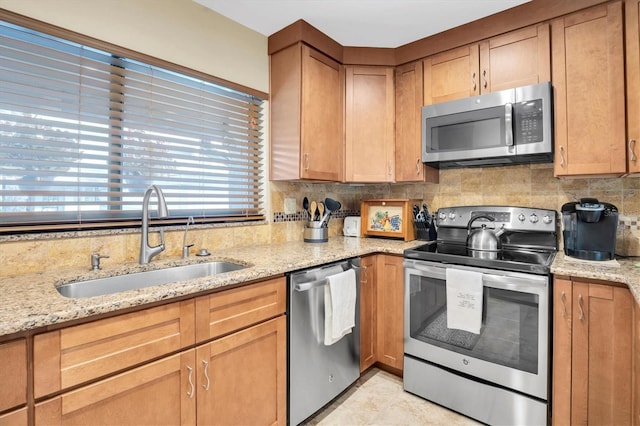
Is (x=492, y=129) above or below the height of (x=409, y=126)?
below

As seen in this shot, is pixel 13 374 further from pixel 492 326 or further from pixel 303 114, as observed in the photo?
pixel 492 326

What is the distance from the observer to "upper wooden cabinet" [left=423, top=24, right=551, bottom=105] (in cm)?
195

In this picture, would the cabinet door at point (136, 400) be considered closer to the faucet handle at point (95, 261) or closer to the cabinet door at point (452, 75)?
the faucet handle at point (95, 261)

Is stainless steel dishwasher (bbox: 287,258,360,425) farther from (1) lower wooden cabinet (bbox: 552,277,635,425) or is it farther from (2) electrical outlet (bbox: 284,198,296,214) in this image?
(1) lower wooden cabinet (bbox: 552,277,635,425)

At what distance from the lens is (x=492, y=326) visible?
70.0 inches

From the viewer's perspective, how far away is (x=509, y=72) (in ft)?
6.75

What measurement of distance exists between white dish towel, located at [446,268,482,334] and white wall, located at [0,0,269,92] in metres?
1.80

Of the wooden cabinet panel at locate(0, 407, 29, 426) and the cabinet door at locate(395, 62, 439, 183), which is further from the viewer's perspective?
the cabinet door at locate(395, 62, 439, 183)

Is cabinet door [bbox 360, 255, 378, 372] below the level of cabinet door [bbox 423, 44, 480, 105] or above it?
below

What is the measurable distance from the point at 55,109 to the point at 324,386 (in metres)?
1.93

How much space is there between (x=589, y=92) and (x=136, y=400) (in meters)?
2.57

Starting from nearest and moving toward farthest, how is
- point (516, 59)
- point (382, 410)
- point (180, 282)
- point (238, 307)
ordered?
point (180, 282) → point (238, 307) → point (382, 410) → point (516, 59)

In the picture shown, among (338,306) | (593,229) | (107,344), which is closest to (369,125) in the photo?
(338,306)

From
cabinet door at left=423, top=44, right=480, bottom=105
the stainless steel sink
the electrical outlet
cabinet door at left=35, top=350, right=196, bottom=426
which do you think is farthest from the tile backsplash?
cabinet door at left=35, top=350, right=196, bottom=426
